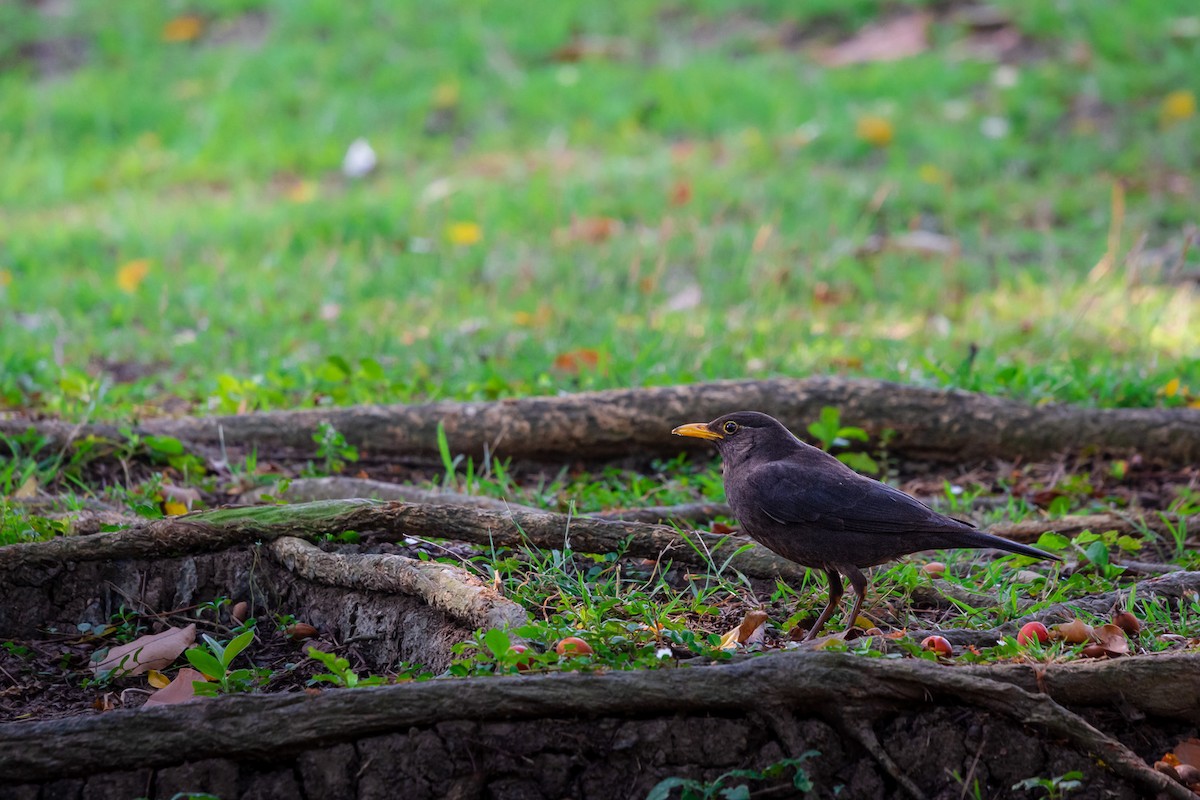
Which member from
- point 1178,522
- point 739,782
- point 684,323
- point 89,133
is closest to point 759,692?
point 739,782

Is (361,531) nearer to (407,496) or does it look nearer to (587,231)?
(407,496)

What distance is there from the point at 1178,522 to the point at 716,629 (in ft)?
6.88

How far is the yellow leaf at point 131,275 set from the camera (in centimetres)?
788

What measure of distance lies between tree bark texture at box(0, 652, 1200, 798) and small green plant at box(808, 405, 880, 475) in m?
2.17

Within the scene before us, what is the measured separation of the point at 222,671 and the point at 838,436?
2.96 m

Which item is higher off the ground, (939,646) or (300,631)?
(939,646)

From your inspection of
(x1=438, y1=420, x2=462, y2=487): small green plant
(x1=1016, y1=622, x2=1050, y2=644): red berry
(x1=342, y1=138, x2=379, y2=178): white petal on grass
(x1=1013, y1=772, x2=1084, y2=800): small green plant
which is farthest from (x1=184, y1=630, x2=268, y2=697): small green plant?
(x1=342, y1=138, x2=379, y2=178): white petal on grass

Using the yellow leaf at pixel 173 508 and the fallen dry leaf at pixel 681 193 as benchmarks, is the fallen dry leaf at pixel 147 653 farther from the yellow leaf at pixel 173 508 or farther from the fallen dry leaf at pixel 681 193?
the fallen dry leaf at pixel 681 193

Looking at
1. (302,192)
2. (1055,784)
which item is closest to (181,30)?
(302,192)

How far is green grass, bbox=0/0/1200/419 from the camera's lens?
640 cm

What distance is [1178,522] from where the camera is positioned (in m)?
4.59

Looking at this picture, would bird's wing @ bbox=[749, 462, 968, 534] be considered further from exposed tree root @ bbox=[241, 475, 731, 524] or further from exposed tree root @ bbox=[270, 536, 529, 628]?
exposed tree root @ bbox=[270, 536, 529, 628]

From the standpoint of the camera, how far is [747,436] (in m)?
4.08

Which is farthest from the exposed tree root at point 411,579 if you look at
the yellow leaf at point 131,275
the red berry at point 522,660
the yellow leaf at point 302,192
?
the yellow leaf at point 302,192
